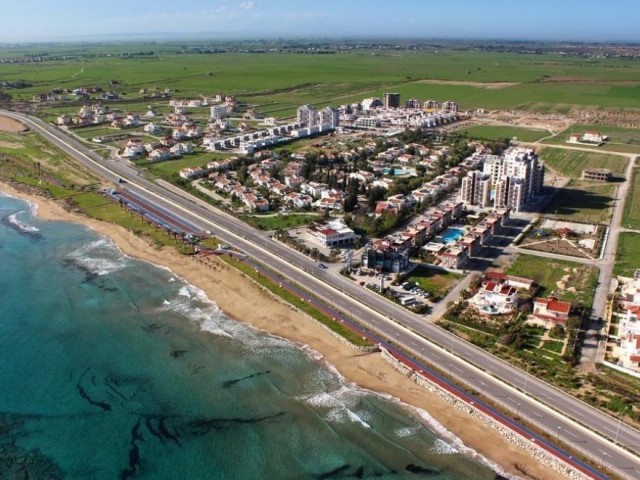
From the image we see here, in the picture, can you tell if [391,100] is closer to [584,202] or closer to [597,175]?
[597,175]

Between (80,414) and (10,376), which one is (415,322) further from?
(10,376)

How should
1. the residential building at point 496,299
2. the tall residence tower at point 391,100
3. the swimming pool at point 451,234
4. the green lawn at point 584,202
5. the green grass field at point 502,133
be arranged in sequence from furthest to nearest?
the tall residence tower at point 391,100 < the green grass field at point 502,133 < the green lawn at point 584,202 < the swimming pool at point 451,234 < the residential building at point 496,299

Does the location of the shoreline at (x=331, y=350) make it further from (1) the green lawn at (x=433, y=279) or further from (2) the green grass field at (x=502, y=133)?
(2) the green grass field at (x=502, y=133)

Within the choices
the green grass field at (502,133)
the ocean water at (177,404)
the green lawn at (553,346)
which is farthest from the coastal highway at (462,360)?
the green grass field at (502,133)

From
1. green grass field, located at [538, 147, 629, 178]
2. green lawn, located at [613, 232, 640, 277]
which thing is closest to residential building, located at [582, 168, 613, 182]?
green grass field, located at [538, 147, 629, 178]

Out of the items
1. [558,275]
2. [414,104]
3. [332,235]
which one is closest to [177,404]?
[332,235]

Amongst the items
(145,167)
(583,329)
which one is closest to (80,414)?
(583,329)
